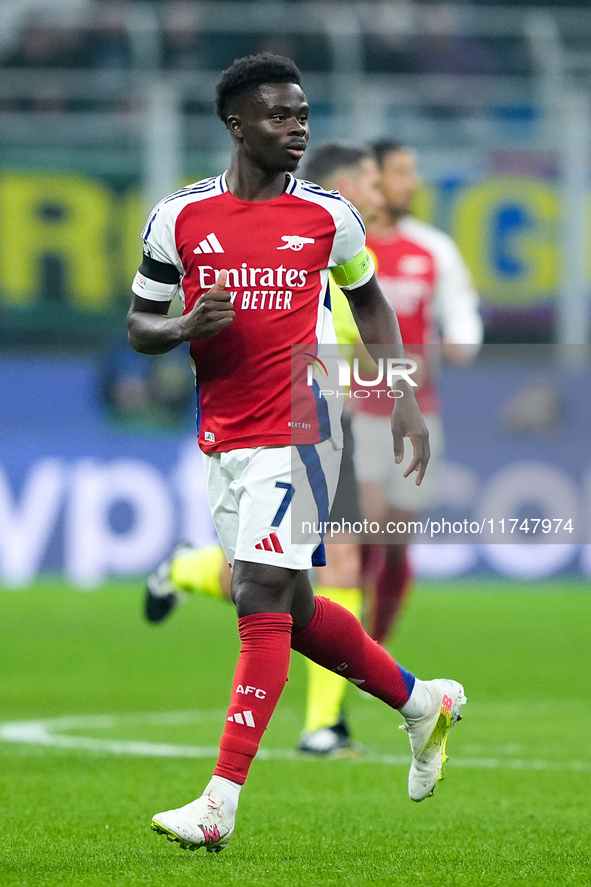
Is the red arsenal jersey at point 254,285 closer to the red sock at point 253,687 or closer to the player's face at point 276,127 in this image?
the player's face at point 276,127

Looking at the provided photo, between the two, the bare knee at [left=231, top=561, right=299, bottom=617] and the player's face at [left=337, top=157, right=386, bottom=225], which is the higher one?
the player's face at [left=337, top=157, right=386, bottom=225]

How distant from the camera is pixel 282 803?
4.74 m

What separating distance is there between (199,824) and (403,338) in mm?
4546

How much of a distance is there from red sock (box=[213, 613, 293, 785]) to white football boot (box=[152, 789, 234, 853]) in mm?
107

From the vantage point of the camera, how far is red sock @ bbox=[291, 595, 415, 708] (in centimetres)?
412

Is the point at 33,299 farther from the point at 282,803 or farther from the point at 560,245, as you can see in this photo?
the point at 282,803

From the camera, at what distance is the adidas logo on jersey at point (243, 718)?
3.83 meters

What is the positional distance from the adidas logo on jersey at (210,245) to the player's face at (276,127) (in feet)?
0.78

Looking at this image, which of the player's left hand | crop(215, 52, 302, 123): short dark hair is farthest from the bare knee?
crop(215, 52, 302, 123): short dark hair

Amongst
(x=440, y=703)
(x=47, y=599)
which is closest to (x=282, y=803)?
(x=440, y=703)

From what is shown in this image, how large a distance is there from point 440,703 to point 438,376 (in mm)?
8569

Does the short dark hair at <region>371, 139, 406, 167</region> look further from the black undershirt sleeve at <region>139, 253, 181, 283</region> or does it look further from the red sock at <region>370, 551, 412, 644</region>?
the black undershirt sleeve at <region>139, 253, 181, 283</region>

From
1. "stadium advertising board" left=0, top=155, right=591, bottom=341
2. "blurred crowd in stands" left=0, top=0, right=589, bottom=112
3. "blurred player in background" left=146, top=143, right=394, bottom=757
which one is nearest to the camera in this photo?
"blurred player in background" left=146, top=143, right=394, bottom=757

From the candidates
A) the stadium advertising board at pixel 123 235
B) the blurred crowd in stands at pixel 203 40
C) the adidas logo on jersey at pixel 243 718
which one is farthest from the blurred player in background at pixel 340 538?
the blurred crowd in stands at pixel 203 40
